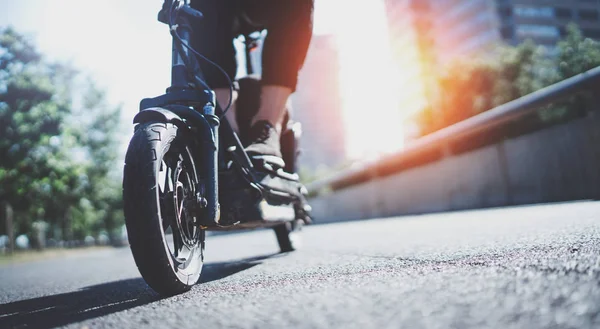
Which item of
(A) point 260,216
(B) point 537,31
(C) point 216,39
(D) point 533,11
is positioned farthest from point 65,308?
(D) point 533,11

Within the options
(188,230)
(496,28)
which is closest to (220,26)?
(188,230)

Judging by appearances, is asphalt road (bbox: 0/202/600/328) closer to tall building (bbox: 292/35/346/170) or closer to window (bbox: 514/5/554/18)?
window (bbox: 514/5/554/18)

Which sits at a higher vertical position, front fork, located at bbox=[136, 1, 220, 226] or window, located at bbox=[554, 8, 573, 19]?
window, located at bbox=[554, 8, 573, 19]

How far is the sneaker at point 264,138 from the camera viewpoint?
86.2 inches

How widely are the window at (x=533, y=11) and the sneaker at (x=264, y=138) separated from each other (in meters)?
77.2

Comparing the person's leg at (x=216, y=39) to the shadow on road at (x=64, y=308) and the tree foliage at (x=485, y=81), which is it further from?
the tree foliage at (x=485, y=81)

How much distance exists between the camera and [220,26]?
86.3 inches

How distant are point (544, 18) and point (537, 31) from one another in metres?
2.69

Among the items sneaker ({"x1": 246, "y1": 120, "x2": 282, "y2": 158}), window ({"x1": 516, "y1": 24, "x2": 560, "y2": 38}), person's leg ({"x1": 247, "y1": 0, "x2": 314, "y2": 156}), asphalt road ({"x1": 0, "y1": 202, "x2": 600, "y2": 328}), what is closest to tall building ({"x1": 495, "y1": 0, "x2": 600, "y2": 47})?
window ({"x1": 516, "y1": 24, "x2": 560, "y2": 38})

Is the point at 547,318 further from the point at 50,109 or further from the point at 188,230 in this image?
the point at 50,109

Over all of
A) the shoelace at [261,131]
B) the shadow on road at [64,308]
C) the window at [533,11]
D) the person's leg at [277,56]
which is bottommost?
the shadow on road at [64,308]

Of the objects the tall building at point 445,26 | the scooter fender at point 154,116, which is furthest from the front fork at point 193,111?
the tall building at point 445,26

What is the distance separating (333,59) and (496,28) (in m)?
36.4

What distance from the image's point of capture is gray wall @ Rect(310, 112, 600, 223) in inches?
225
